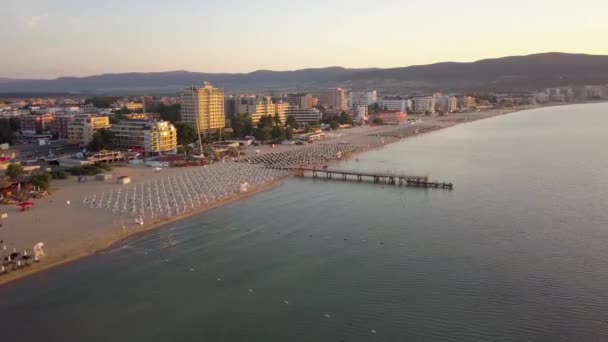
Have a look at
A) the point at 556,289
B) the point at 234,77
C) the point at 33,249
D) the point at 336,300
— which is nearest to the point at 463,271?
the point at 556,289

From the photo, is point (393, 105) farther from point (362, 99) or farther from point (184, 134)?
point (184, 134)

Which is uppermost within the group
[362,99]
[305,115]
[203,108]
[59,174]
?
[362,99]

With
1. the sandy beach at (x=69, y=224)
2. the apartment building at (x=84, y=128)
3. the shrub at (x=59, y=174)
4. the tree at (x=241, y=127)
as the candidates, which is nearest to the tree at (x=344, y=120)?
the tree at (x=241, y=127)

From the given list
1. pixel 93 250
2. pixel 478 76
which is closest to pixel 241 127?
pixel 93 250

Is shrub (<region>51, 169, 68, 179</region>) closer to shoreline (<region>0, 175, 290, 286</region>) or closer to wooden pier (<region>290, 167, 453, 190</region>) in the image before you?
shoreline (<region>0, 175, 290, 286</region>)

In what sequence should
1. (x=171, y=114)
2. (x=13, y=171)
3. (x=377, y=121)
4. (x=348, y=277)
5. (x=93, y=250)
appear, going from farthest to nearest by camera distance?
(x=377, y=121) < (x=171, y=114) < (x=13, y=171) < (x=93, y=250) < (x=348, y=277)
